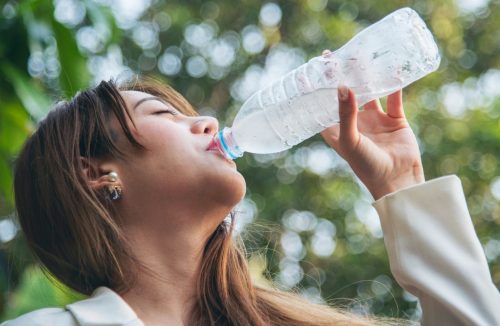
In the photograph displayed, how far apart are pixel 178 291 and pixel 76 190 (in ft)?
1.14

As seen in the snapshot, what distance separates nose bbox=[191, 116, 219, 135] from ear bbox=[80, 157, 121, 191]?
22 centimetres

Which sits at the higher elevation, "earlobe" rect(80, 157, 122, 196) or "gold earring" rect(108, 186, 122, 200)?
"earlobe" rect(80, 157, 122, 196)

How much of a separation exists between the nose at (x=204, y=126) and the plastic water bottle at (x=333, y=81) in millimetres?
34

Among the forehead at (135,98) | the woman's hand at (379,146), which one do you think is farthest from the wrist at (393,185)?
the forehead at (135,98)

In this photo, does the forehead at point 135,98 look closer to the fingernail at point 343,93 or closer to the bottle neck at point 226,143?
the bottle neck at point 226,143

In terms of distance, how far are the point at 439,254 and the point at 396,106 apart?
1.48 ft

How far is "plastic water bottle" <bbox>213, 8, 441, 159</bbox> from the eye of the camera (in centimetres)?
215

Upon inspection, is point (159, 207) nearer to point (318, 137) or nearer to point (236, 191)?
point (236, 191)

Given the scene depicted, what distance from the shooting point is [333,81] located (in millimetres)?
2203

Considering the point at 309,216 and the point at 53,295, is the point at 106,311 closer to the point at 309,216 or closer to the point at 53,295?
the point at 53,295

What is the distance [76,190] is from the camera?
203cm

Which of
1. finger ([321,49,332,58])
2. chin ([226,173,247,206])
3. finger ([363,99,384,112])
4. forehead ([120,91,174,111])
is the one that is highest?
finger ([321,49,332,58])

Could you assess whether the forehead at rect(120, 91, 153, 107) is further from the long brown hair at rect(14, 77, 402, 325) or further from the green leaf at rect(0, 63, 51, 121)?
the green leaf at rect(0, 63, 51, 121)

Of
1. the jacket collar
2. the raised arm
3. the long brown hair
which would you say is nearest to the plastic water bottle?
the raised arm
